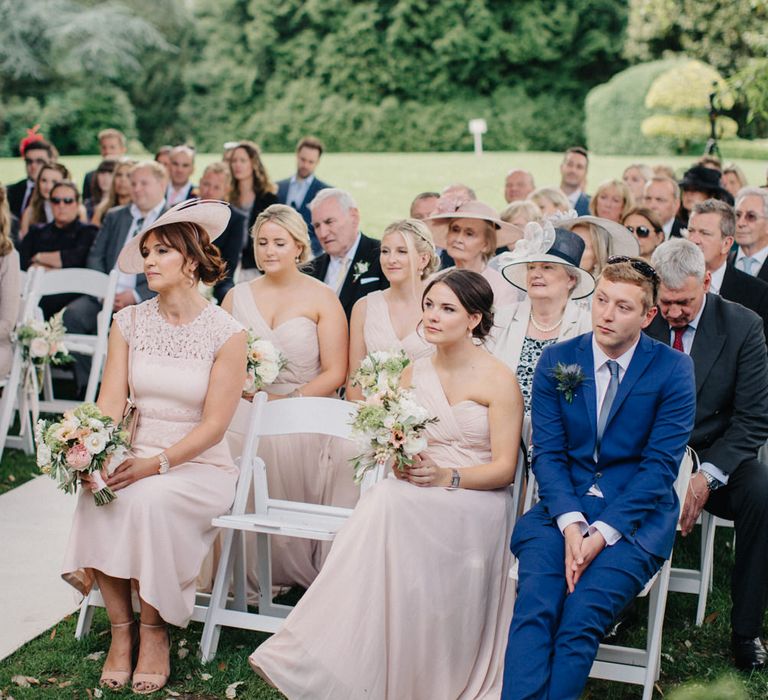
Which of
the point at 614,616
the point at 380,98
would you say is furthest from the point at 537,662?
the point at 380,98

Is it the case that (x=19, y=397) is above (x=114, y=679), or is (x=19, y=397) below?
above

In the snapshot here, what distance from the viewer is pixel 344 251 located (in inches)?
312

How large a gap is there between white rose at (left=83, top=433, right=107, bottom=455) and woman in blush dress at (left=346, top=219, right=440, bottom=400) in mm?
1841

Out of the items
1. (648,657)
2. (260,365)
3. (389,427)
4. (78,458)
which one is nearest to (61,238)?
(260,365)

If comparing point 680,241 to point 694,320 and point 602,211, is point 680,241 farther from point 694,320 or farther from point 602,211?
→ point 602,211

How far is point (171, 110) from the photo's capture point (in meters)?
36.1

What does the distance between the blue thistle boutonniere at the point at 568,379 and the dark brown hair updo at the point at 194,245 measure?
1721mm

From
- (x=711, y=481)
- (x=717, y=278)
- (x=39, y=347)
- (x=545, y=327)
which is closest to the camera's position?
(x=711, y=481)

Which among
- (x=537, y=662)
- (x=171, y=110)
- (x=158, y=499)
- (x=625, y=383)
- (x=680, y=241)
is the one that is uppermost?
(x=171, y=110)

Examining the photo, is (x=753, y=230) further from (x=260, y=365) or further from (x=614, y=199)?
(x=260, y=365)

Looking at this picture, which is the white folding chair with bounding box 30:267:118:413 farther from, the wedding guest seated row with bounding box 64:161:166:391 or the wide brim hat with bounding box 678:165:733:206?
the wide brim hat with bounding box 678:165:733:206

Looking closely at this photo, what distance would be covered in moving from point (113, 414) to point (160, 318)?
52cm

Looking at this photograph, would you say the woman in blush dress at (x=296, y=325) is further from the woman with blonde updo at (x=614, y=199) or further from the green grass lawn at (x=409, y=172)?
the green grass lawn at (x=409, y=172)

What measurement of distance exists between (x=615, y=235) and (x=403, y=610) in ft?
11.3
